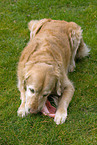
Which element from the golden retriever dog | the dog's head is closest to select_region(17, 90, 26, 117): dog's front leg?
the golden retriever dog

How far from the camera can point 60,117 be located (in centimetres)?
385

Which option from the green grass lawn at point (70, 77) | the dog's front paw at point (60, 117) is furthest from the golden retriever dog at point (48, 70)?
the green grass lawn at point (70, 77)

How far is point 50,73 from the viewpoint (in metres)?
3.73

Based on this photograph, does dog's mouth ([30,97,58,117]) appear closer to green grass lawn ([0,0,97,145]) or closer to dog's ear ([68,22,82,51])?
green grass lawn ([0,0,97,145])

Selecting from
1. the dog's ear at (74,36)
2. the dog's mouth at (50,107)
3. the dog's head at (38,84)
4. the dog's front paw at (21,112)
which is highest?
the dog's head at (38,84)

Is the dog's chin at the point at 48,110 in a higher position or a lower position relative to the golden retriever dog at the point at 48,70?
lower

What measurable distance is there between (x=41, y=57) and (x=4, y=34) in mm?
2700

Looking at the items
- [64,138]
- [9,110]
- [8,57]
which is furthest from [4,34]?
[64,138]

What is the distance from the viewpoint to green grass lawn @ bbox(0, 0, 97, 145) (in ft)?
11.7

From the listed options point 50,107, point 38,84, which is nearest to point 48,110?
point 50,107

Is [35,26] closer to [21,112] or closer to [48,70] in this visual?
[48,70]

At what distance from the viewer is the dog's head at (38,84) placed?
141 inches

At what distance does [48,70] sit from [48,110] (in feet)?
2.67

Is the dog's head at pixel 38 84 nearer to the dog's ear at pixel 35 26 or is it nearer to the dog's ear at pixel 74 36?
the dog's ear at pixel 74 36
